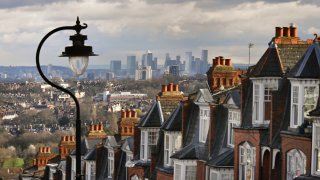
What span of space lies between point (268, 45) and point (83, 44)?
636 inches

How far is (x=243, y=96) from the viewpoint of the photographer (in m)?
32.6

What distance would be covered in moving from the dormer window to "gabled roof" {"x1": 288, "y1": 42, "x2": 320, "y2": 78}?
2243 millimetres

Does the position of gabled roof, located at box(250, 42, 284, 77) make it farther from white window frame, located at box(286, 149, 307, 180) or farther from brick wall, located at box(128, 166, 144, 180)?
brick wall, located at box(128, 166, 144, 180)

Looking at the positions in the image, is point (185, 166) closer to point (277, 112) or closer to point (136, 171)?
point (136, 171)

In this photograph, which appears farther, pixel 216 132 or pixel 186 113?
pixel 186 113

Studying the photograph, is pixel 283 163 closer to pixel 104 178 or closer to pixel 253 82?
pixel 253 82

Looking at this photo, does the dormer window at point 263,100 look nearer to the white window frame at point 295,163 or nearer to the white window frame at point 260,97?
the white window frame at point 260,97

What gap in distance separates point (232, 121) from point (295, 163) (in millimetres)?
5771

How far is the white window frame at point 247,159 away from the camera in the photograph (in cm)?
3178

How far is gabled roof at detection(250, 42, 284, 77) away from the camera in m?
31.4

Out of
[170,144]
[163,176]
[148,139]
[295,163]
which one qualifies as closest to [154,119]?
[148,139]

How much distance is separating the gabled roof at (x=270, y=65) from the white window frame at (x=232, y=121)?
236cm

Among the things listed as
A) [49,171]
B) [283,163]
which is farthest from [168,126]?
[49,171]

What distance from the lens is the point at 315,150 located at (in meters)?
27.0
